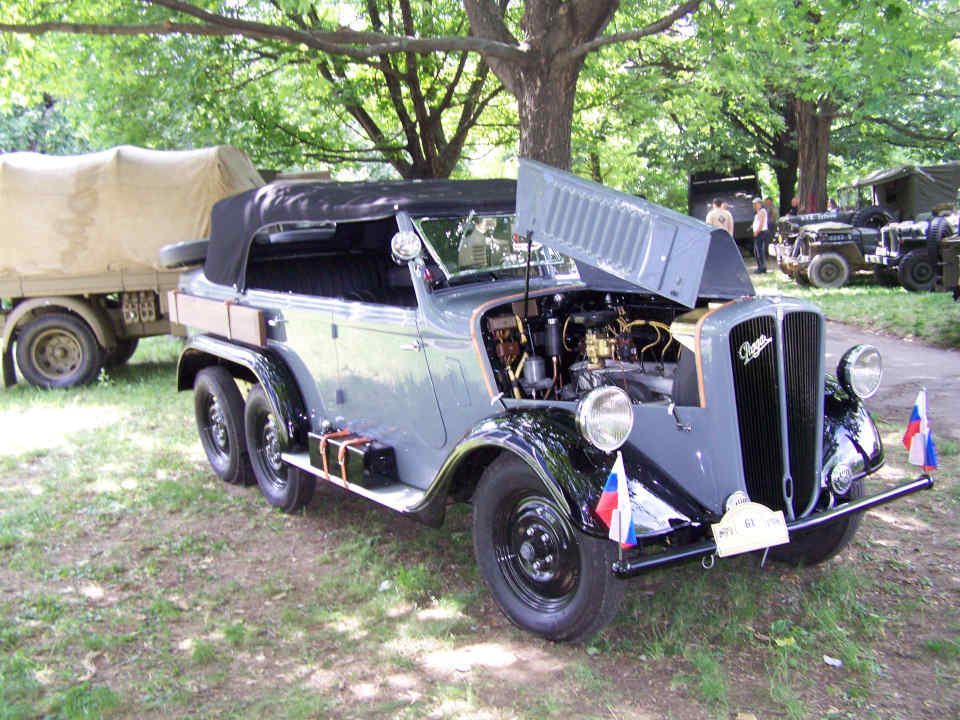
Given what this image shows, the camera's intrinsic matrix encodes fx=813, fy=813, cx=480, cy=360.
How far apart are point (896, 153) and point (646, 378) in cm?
2960

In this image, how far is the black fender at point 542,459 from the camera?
10.9ft

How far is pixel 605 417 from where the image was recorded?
345 cm

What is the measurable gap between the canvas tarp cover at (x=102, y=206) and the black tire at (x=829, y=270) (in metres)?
10.8

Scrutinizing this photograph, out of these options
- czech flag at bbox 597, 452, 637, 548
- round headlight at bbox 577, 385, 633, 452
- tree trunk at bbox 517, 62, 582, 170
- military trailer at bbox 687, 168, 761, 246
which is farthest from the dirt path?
military trailer at bbox 687, 168, 761, 246

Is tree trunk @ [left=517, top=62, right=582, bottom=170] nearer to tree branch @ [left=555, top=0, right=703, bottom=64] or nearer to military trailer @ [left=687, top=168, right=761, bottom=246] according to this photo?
tree branch @ [left=555, top=0, right=703, bottom=64]

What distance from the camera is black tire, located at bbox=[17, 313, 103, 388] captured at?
9867mm

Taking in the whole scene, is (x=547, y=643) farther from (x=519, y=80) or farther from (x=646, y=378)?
(x=519, y=80)

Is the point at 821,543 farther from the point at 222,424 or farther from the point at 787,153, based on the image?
the point at 787,153

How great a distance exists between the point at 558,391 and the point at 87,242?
7.73m

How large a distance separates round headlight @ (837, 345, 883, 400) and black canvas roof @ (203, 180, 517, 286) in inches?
82.9


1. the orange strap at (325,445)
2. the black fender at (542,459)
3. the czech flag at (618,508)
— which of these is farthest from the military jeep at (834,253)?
the czech flag at (618,508)

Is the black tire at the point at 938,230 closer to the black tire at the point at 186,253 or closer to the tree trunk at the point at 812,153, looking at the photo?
the tree trunk at the point at 812,153

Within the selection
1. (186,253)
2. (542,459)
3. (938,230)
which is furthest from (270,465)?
(938,230)

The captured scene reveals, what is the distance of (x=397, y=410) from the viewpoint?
461cm
